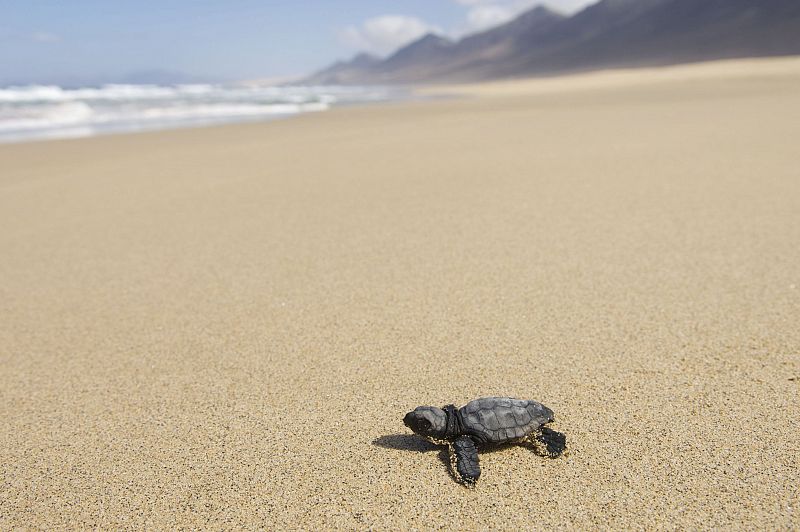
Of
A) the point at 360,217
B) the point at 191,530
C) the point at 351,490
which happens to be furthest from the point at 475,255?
the point at 191,530

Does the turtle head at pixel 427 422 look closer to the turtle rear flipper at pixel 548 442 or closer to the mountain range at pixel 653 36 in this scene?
the turtle rear flipper at pixel 548 442

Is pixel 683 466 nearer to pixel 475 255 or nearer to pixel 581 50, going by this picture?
pixel 475 255

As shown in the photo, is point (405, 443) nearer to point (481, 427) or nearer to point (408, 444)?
point (408, 444)

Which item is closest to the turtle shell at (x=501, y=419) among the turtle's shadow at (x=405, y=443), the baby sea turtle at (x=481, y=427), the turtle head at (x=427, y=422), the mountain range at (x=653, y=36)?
the baby sea turtle at (x=481, y=427)

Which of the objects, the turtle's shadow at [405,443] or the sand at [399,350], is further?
the turtle's shadow at [405,443]

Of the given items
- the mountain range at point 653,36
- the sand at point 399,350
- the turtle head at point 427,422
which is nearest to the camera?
the sand at point 399,350

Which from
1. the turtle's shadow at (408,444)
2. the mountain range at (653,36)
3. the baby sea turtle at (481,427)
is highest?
the mountain range at (653,36)

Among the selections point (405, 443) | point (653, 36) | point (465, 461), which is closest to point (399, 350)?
point (405, 443)
